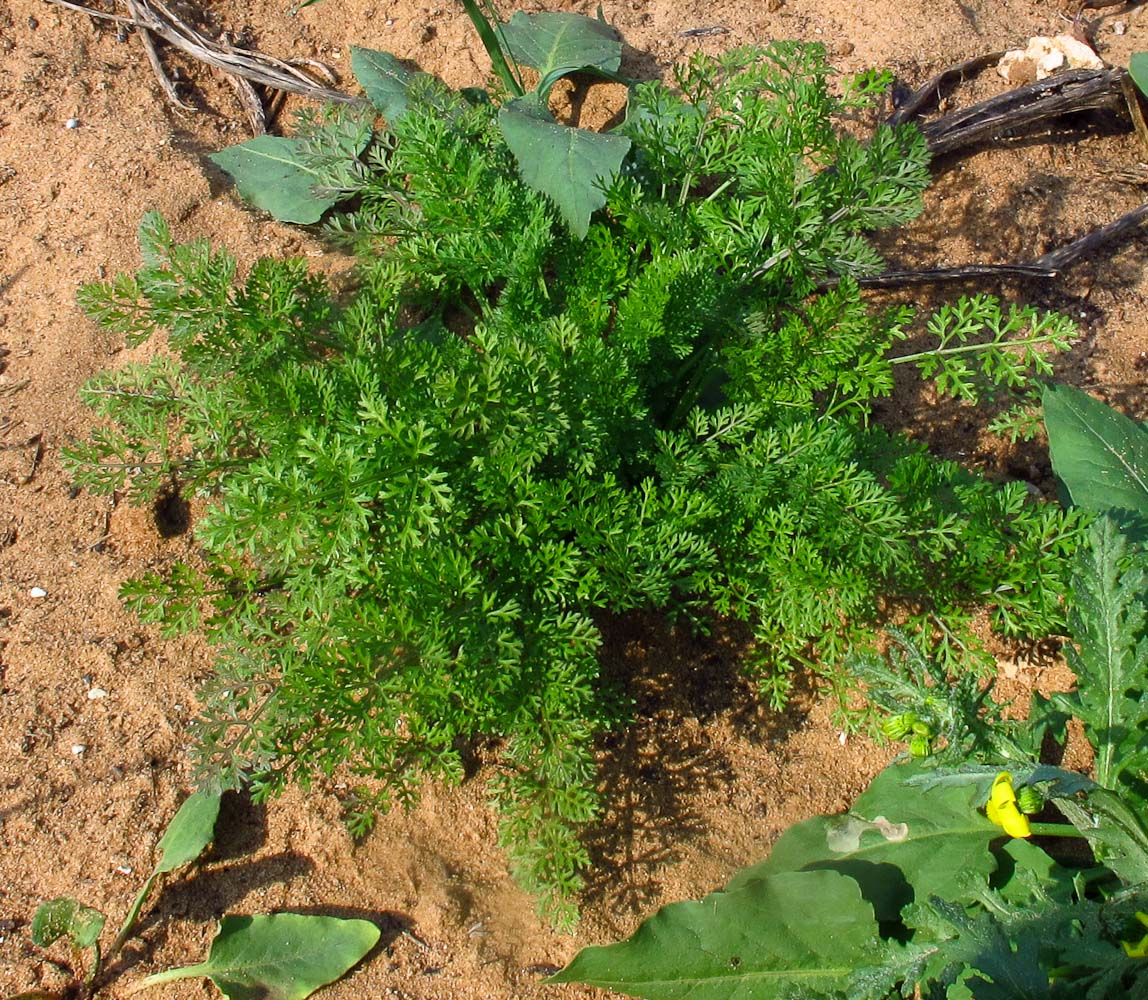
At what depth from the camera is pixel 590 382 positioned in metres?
2.26

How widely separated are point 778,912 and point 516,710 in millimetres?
713

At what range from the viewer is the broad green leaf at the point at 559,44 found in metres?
3.27

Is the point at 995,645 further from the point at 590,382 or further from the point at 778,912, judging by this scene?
the point at 590,382

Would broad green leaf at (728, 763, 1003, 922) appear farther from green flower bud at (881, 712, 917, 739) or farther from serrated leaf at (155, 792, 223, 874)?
serrated leaf at (155, 792, 223, 874)

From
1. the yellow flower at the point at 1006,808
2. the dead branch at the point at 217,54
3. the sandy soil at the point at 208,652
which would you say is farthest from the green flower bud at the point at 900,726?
the dead branch at the point at 217,54

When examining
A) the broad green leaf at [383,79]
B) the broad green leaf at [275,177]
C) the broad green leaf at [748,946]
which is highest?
the broad green leaf at [383,79]

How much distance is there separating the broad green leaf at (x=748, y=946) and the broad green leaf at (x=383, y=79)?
245cm

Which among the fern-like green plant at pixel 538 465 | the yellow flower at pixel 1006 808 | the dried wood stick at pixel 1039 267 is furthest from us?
the dried wood stick at pixel 1039 267

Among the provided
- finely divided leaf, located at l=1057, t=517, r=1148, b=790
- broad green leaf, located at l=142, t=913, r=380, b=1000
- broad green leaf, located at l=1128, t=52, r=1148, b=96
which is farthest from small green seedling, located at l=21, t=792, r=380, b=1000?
broad green leaf, located at l=1128, t=52, r=1148, b=96

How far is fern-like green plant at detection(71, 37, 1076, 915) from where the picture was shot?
2.03 meters

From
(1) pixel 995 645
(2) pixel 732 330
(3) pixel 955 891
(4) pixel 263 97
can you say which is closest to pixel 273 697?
(2) pixel 732 330

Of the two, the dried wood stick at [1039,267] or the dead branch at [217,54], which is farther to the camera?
the dead branch at [217,54]

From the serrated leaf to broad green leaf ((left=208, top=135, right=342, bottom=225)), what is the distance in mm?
1742

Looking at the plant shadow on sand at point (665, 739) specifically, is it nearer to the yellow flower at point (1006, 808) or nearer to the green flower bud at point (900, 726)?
the green flower bud at point (900, 726)
